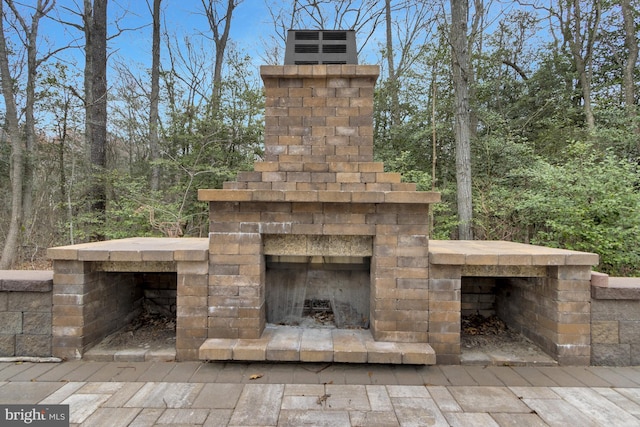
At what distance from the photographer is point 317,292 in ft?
12.5

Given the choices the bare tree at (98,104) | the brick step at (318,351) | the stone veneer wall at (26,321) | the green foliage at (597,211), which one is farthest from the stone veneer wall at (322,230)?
the bare tree at (98,104)

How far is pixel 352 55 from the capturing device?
11.3 feet

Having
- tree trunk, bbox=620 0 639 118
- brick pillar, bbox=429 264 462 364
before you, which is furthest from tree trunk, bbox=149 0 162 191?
tree trunk, bbox=620 0 639 118

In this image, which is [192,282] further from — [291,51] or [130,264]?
[291,51]

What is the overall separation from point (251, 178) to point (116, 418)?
2174 millimetres

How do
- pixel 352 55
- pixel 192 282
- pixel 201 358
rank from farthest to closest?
pixel 352 55, pixel 192 282, pixel 201 358

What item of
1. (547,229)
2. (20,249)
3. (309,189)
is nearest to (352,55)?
(309,189)

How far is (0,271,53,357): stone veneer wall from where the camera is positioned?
2951 millimetres

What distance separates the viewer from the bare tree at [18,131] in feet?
22.8

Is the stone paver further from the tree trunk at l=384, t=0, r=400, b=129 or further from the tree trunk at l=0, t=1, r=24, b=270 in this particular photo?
the tree trunk at l=384, t=0, r=400, b=129

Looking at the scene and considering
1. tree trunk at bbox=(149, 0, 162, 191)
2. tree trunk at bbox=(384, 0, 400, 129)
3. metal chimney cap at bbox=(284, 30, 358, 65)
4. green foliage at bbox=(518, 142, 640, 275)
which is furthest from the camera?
tree trunk at bbox=(384, 0, 400, 129)

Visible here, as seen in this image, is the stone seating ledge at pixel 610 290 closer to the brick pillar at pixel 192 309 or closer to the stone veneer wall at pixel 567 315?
the stone veneer wall at pixel 567 315

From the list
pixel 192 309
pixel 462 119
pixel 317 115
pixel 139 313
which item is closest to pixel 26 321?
pixel 139 313

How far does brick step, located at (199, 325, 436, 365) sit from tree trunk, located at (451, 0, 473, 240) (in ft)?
16.1
